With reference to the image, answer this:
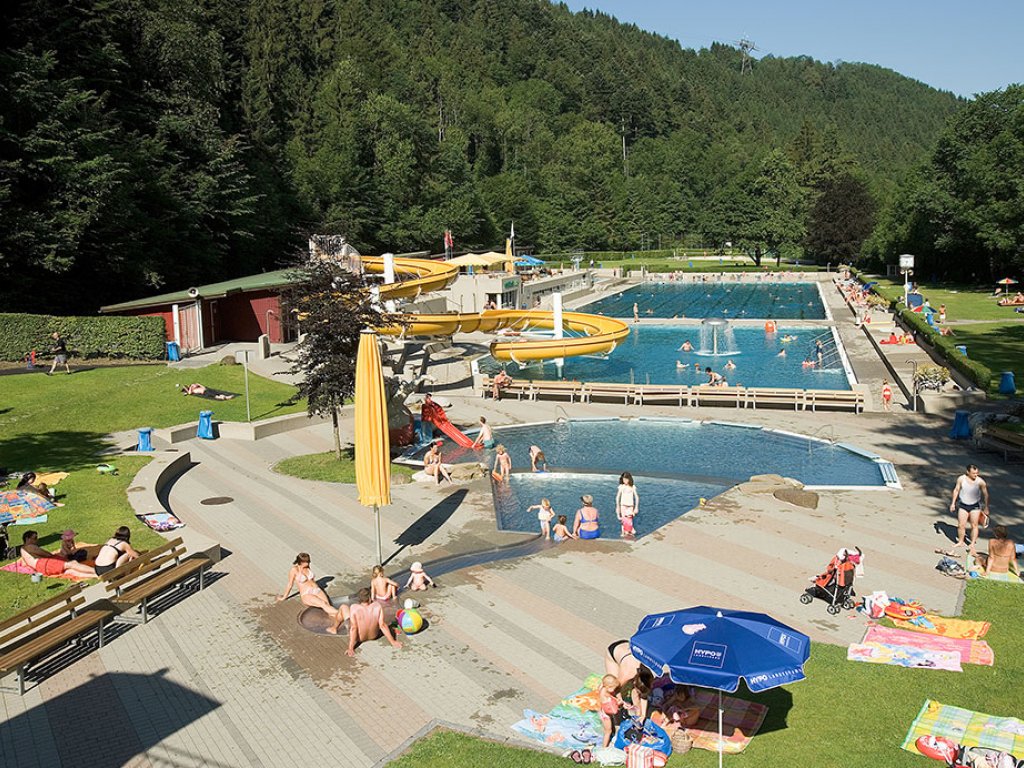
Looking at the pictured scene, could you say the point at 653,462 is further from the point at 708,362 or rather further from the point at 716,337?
the point at 716,337

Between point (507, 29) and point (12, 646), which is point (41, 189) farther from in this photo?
point (507, 29)

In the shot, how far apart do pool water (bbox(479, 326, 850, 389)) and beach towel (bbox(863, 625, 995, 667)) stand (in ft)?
73.1

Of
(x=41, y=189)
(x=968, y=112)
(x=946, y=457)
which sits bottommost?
(x=946, y=457)

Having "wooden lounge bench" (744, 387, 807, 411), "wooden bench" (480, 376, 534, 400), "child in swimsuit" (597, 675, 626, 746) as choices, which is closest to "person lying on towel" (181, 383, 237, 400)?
"wooden bench" (480, 376, 534, 400)

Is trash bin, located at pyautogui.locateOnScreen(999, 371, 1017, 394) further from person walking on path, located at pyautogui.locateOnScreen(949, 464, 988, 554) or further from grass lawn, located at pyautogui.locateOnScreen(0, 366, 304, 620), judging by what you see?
grass lawn, located at pyautogui.locateOnScreen(0, 366, 304, 620)

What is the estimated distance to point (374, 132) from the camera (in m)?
80.5

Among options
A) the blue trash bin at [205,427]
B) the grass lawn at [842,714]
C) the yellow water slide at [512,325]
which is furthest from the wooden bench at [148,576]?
the yellow water slide at [512,325]

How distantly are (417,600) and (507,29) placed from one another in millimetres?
172613

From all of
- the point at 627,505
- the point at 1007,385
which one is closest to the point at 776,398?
the point at 1007,385

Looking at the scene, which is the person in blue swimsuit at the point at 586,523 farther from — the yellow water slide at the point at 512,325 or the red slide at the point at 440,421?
the yellow water slide at the point at 512,325

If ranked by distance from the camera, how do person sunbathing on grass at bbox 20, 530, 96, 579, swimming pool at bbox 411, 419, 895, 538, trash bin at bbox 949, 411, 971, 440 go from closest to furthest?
1. person sunbathing on grass at bbox 20, 530, 96, 579
2. swimming pool at bbox 411, 419, 895, 538
3. trash bin at bbox 949, 411, 971, 440

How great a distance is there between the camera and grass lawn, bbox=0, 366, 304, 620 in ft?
49.6

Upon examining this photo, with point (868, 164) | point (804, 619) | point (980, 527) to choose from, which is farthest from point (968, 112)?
point (868, 164)

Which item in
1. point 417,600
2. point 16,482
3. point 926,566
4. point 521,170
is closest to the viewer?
point 417,600
